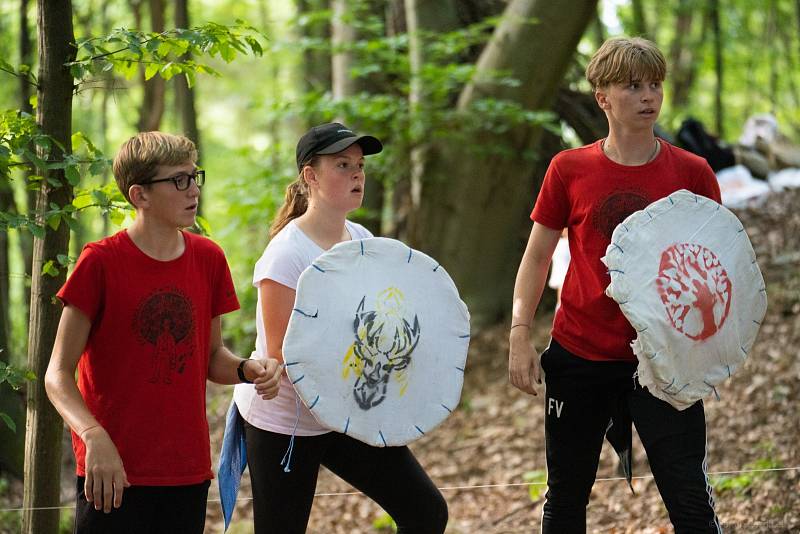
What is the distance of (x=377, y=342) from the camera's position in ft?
8.95

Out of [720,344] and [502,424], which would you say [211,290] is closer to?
[720,344]

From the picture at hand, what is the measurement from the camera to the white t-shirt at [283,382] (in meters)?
2.79

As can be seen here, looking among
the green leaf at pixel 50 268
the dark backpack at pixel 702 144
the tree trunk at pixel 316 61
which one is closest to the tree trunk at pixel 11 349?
the green leaf at pixel 50 268

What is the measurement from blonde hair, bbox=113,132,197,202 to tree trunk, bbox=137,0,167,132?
658 centimetres

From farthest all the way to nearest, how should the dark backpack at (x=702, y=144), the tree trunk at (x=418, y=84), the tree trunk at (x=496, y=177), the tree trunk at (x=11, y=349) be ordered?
the dark backpack at (x=702, y=144) → the tree trunk at (x=418, y=84) → the tree trunk at (x=496, y=177) → the tree trunk at (x=11, y=349)

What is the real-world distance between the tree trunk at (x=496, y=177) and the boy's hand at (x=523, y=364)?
4759 mm

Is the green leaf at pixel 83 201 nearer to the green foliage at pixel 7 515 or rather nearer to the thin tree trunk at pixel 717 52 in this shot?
the green foliage at pixel 7 515

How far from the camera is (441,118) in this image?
7.57 metres

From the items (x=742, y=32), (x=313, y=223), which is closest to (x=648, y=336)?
(x=313, y=223)

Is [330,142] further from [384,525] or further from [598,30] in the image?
[598,30]

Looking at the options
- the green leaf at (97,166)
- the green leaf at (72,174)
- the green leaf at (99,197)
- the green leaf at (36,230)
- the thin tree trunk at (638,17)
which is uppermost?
the thin tree trunk at (638,17)

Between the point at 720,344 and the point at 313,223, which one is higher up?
the point at 313,223

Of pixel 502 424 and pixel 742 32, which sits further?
pixel 742 32

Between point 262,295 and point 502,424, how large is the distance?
428 centimetres
